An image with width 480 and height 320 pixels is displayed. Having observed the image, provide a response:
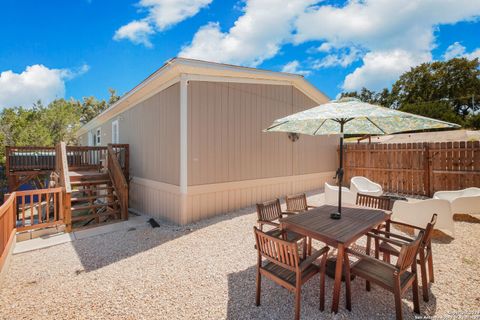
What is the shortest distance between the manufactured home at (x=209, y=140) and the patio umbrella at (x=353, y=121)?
2347 millimetres

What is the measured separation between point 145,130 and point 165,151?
5.44ft

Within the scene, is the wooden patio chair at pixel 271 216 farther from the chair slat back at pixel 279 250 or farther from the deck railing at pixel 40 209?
the deck railing at pixel 40 209

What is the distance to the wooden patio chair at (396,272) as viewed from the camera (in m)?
1.89

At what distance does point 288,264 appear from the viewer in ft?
6.71

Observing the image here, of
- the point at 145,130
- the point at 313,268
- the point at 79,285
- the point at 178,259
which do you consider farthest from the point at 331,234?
the point at 145,130

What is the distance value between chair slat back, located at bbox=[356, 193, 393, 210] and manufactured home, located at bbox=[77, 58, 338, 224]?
123 inches

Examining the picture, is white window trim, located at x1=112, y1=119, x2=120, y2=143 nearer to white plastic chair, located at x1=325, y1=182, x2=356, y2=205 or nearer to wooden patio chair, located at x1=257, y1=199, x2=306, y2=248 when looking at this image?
wooden patio chair, located at x1=257, y1=199, x2=306, y2=248

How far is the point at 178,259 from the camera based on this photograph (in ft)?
11.6

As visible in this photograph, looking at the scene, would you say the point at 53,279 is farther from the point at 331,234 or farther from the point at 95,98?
the point at 95,98

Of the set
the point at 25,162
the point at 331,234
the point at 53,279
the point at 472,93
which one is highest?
the point at 472,93

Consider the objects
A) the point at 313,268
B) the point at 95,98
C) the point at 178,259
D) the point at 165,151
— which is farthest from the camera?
the point at 95,98

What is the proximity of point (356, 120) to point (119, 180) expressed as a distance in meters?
6.17

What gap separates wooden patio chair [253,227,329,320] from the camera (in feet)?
6.51

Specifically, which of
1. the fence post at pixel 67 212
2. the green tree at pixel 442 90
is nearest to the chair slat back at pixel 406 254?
the fence post at pixel 67 212
